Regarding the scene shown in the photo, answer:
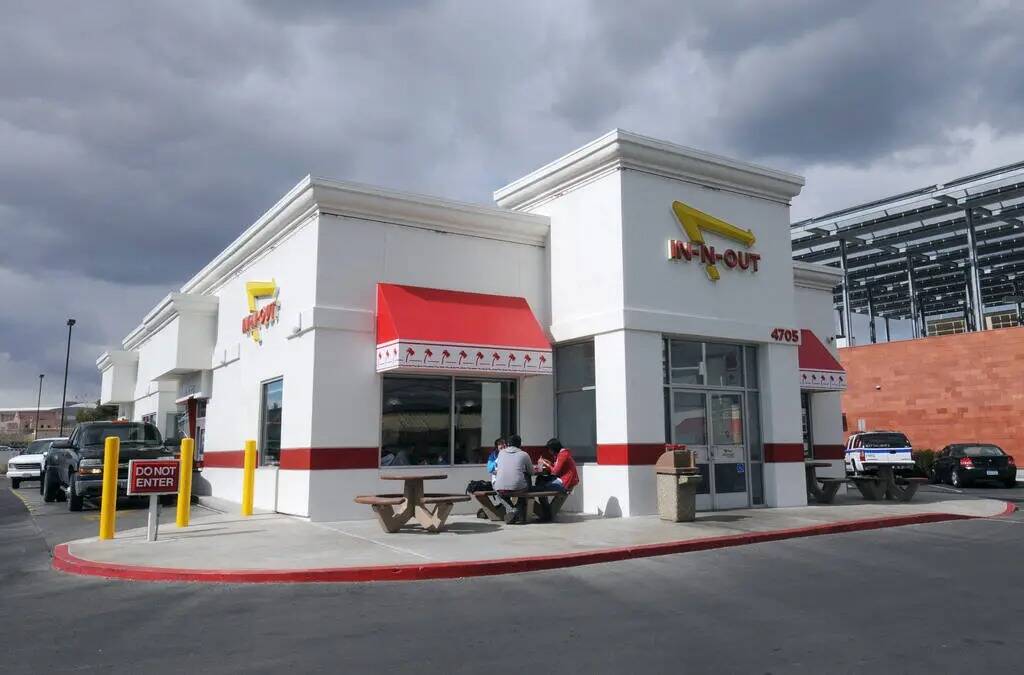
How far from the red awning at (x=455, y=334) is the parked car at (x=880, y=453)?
17377 mm

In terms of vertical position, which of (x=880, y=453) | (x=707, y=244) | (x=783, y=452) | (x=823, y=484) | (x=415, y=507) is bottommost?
(x=415, y=507)

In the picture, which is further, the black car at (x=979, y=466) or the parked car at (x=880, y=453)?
the parked car at (x=880, y=453)

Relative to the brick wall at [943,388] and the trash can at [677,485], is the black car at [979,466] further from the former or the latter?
the trash can at [677,485]

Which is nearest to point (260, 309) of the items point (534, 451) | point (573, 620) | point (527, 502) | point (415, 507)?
point (534, 451)

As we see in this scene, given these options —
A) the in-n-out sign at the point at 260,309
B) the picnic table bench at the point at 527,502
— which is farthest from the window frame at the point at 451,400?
the in-n-out sign at the point at 260,309

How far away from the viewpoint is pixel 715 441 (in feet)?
51.8

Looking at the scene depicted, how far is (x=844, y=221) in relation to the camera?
33.4 m

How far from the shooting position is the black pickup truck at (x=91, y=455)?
17.8 m

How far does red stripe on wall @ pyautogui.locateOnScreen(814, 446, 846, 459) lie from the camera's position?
→ 822 inches

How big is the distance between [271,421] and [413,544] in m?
6.73

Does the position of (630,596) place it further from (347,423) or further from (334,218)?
(334,218)

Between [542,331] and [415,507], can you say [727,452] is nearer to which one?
[542,331]

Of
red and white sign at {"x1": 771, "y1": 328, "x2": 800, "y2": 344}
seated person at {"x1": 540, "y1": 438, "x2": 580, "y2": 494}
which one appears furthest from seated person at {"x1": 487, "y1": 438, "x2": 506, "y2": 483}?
red and white sign at {"x1": 771, "y1": 328, "x2": 800, "y2": 344}

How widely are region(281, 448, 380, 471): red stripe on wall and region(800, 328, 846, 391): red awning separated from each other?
1089cm
